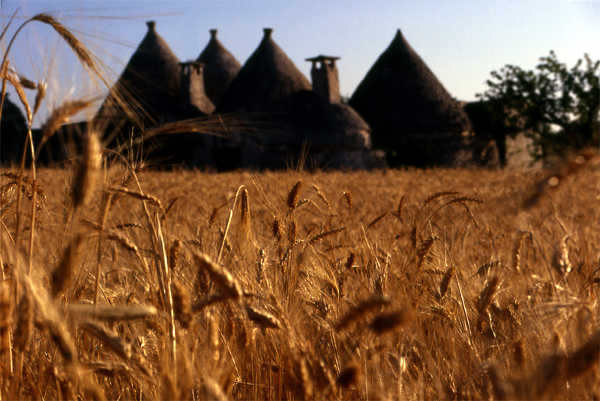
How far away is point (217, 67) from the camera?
31.4m

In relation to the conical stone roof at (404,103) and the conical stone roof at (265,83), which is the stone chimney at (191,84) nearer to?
the conical stone roof at (265,83)

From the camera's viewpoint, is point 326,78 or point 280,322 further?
point 326,78

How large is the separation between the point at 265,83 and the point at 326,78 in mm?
2513

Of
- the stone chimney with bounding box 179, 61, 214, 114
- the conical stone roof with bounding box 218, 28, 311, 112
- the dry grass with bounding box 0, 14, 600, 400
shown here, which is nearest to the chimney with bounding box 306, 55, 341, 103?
the conical stone roof with bounding box 218, 28, 311, 112

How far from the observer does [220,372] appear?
1.05 metres

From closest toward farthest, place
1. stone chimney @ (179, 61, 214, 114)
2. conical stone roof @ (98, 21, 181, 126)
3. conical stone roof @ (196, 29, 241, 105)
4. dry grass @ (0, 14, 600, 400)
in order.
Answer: dry grass @ (0, 14, 600, 400) < stone chimney @ (179, 61, 214, 114) < conical stone roof @ (98, 21, 181, 126) < conical stone roof @ (196, 29, 241, 105)

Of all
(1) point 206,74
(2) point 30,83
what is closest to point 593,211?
(2) point 30,83

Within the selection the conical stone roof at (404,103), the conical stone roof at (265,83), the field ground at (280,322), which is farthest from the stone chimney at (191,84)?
the field ground at (280,322)

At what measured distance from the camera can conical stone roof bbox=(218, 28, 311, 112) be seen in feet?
78.5

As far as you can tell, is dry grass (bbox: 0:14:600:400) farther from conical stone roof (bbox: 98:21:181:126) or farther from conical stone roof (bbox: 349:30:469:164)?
conical stone roof (bbox: 98:21:181:126)

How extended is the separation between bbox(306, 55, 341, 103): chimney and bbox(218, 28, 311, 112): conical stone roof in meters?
0.66

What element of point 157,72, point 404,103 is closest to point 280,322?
point 404,103

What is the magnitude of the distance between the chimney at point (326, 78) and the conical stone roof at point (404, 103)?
1791 mm

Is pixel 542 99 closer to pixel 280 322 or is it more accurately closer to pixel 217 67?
pixel 217 67
